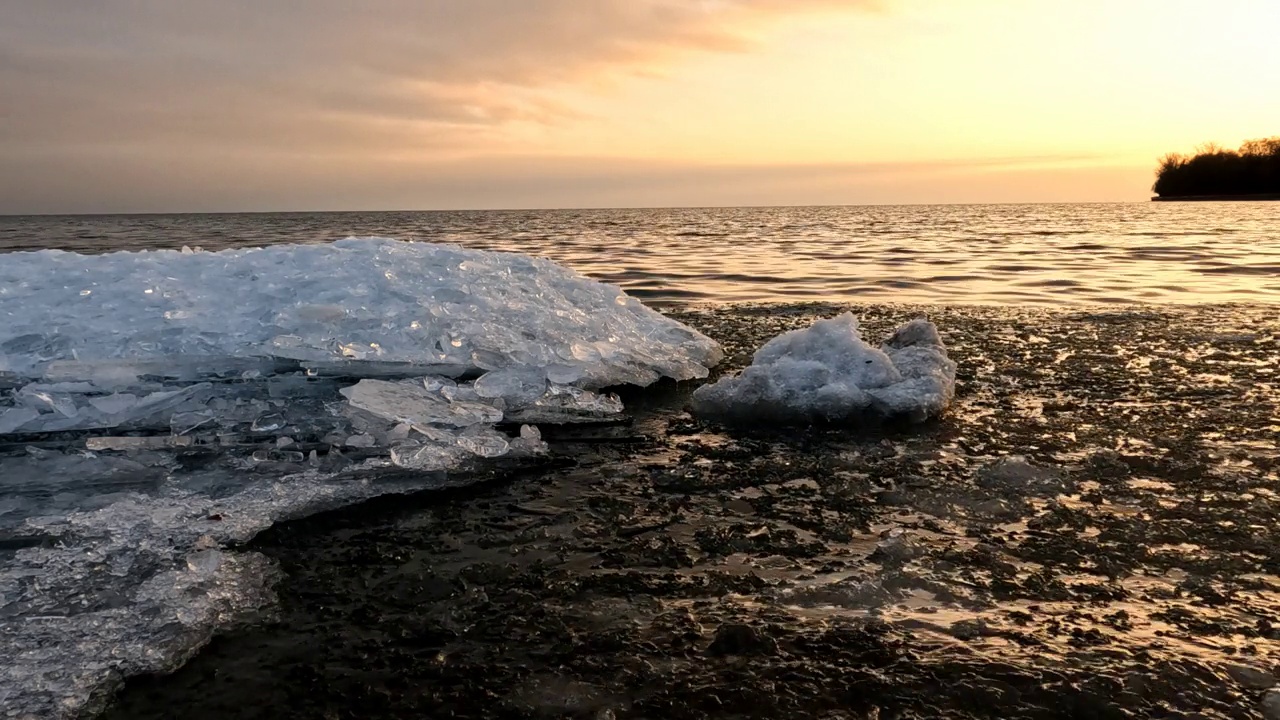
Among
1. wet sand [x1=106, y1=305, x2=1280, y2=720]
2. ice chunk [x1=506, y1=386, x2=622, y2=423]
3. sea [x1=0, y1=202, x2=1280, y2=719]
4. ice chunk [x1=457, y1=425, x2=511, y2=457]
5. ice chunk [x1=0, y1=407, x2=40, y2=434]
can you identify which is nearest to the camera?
wet sand [x1=106, y1=305, x2=1280, y2=720]

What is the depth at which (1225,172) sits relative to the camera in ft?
249

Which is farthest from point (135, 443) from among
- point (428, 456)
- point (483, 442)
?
point (483, 442)

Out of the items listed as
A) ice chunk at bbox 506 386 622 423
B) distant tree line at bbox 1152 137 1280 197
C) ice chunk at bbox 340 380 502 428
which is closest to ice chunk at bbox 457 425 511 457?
ice chunk at bbox 340 380 502 428

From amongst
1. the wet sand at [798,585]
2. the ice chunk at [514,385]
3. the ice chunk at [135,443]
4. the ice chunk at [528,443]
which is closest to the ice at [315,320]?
the ice chunk at [514,385]

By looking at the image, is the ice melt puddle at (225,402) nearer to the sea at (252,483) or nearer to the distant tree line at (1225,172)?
the sea at (252,483)

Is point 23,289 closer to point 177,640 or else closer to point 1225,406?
point 177,640

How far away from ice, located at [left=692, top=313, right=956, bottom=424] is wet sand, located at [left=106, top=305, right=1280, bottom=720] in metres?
0.37

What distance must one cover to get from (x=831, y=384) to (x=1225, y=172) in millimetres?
91744

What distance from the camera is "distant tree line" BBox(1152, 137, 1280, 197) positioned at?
72.1 meters

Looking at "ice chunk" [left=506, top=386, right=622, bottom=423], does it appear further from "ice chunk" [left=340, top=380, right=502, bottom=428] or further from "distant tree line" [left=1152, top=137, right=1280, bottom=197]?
"distant tree line" [left=1152, top=137, right=1280, bottom=197]

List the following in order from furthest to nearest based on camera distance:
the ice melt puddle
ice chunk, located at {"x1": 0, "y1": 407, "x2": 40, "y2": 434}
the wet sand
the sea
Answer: ice chunk, located at {"x1": 0, "y1": 407, "x2": 40, "y2": 434}
the ice melt puddle
the sea
the wet sand

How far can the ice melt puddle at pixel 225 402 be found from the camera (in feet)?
9.86

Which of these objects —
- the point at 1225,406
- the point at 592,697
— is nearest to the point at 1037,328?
the point at 1225,406

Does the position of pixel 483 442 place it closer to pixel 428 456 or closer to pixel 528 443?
pixel 528 443
